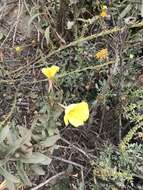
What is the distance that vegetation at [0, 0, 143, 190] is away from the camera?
1642 millimetres

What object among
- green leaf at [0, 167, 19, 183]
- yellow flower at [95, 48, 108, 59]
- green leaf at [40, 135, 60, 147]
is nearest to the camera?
green leaf at [0, 167, 19, 183]

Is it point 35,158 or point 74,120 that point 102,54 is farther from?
point 35,158

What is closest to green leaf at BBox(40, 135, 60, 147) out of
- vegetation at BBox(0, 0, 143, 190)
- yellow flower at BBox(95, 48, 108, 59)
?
vegetation at BBox(0, 0, 143, 190)

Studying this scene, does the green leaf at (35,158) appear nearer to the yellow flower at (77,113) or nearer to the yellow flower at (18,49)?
the yellow flower at (77,113)

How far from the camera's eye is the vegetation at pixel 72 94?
5.39 feet

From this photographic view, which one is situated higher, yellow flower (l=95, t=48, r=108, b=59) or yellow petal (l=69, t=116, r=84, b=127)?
yellow flower (l=95, t=48, r=108, b=59)

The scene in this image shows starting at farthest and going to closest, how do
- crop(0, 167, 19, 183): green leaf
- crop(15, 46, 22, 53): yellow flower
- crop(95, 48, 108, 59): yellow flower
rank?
crop(15, 46, 22, 53): yellow flower
crop(95, 48, 108, 59): yellow flower
crop(0, 167, 19, 183): green leaf

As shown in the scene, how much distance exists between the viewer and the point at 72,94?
79.4 inches

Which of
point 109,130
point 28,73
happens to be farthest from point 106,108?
point 28,73

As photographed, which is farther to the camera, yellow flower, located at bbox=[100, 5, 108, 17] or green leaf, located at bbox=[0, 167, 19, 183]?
yellow flower, located at bbox=[100, 5, 108, 17]

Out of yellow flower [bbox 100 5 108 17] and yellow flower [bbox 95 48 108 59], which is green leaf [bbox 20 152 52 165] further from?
yellow flower [bbox 100 5 108 17]

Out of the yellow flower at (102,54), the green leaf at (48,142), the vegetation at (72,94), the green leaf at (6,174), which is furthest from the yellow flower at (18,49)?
the green leaf at (6,174)

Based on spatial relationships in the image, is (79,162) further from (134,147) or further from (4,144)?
(4,144)

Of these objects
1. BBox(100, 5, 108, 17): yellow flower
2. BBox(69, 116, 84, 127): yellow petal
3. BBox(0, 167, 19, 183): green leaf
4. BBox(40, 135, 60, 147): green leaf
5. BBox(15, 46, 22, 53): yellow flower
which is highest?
BBox(100, 5, 108, 17): yellow flower
